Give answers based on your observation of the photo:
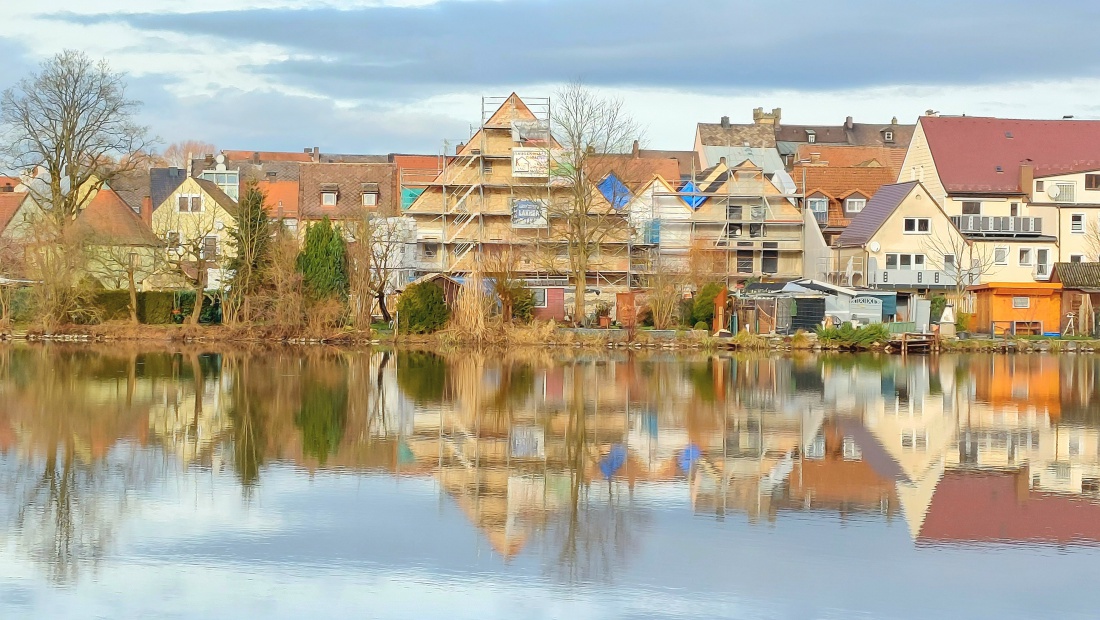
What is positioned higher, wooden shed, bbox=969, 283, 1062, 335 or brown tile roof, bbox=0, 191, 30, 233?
brown tile roof, bbox=0, 191, 30, 233

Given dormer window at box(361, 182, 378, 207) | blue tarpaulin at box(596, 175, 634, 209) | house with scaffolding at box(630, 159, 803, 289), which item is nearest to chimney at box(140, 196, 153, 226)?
dormer window at box(361, 182, 378, 207)

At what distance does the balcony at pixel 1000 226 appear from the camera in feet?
220

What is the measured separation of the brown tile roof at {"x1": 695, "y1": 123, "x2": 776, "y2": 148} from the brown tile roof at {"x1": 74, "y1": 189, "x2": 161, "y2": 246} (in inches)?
1781

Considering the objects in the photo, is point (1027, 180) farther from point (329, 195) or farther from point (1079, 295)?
point (329, 195)

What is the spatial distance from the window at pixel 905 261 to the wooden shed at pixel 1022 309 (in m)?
3.92

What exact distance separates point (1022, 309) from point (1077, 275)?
4006 mm

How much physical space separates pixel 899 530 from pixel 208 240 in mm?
58030

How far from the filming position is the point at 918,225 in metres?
66.2

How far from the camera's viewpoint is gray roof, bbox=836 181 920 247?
A: 217 ft

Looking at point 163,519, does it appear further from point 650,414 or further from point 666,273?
point 666,273

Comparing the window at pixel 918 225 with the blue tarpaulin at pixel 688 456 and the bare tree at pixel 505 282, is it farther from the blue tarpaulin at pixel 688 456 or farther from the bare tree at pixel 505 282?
the blue tarpaulin at pixel 688 456

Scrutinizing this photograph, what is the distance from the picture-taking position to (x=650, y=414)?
27.3 metres

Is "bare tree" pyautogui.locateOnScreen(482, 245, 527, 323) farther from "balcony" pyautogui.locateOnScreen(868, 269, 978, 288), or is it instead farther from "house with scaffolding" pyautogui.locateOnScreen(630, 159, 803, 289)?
"balcony" pyautogui.locateOnScreen(868, 269, 978, 288)

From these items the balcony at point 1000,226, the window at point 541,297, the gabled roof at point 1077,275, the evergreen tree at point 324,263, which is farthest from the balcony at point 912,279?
the evergreen tree at point 324,263
